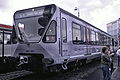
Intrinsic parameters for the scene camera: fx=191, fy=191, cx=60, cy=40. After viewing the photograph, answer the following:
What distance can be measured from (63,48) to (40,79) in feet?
6.87

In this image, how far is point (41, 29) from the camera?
343 inches

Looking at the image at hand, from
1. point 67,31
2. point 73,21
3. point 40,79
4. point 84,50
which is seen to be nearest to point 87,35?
point 84,50

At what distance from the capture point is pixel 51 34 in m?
8.62

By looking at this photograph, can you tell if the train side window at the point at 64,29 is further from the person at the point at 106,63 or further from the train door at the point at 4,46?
the train door at the point at 4,46

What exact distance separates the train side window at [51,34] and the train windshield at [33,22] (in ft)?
0.75

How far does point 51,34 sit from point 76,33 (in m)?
2.85

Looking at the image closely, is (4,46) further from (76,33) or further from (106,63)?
(106,63)

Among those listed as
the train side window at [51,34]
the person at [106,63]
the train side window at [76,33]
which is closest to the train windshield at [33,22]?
the train side window at [51,34]

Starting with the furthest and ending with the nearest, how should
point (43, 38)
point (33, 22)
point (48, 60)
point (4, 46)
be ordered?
point (4, 46) < point (33, 22) < point (43, 38) < point (48, 60)

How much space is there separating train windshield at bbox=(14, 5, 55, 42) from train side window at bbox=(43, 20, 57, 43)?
23cm

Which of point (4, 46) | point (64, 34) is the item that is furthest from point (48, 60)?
point (4, 46)

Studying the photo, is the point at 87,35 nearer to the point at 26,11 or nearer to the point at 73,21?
the point at 73,21

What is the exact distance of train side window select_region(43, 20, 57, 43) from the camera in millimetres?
8586

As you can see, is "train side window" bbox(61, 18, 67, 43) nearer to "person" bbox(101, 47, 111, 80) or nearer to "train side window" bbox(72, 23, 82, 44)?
"train side window" bbox(72, 23, 82, 44)
